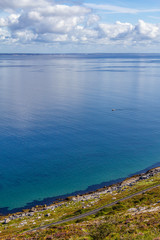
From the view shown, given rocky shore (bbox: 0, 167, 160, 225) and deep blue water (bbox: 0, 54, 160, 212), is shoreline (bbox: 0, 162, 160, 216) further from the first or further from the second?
deep blue water (bbox: 0, 54, 160, 212)

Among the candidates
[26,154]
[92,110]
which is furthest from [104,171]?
[92,110]

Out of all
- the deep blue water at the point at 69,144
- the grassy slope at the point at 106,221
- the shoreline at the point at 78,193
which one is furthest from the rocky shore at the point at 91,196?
the deep blue water at the point at 69,144

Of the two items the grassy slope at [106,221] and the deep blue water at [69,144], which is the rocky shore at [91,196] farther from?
the deep blue water at [69,144]

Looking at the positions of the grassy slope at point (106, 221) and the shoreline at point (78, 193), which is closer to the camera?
the grassy slope at point (106, 221)

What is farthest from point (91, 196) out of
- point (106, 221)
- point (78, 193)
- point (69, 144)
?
point (69, 144)

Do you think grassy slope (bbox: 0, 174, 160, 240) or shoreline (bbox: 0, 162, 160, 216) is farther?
shoreline (bbox: 0, 162, 160, 216)

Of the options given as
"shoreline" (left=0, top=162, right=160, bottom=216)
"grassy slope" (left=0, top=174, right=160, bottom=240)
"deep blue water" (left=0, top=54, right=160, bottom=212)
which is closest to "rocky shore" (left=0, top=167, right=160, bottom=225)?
"shoreline" (left=0, top=162, right=160, bottom=216)

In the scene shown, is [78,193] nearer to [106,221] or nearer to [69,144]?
[106,221]

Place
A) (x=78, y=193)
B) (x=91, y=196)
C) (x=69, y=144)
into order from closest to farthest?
(x=91, y=196), (x=78, y=193), (x=69, y=144)
